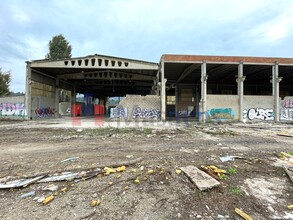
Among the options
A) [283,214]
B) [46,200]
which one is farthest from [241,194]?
[46,200]

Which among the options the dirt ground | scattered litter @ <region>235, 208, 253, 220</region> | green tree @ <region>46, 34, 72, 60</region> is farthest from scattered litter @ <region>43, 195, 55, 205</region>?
green tree @ <region>46, 34, 72, 60</region>

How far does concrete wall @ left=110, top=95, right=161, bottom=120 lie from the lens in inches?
826

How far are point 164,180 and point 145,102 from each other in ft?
56.2

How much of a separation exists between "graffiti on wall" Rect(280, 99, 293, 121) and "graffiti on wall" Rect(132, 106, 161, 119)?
14.3 m

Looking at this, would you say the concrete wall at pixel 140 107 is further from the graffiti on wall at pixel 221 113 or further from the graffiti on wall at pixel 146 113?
the graffiti on wall at pixel 221 113

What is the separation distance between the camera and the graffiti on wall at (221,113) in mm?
19812

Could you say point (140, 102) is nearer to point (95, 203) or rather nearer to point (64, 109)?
point (64, 109)

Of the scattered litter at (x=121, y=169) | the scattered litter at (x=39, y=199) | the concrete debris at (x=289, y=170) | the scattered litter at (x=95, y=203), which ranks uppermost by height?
the concrete debris at (x=289, y=170)

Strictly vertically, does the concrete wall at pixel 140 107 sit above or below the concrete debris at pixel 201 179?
above

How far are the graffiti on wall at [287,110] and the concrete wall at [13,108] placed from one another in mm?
29899

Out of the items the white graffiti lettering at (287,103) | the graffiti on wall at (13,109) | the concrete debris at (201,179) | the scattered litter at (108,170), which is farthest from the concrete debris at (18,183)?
the white graffiti lettering at (287,103)

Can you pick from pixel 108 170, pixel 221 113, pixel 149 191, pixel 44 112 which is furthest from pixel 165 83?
pixel 149 191

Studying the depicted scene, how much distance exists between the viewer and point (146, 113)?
20938mm

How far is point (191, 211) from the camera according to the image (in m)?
2.97
